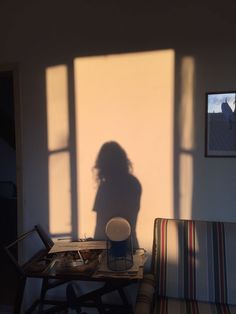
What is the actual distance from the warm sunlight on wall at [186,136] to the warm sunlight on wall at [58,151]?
874 mm

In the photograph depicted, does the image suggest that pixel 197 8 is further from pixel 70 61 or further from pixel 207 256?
pixel 207 256

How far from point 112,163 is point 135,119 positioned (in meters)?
0.37

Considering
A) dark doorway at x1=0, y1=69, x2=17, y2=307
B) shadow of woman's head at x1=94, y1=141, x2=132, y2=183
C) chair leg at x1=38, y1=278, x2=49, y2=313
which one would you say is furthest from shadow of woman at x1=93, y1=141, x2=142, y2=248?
dark doorway at x1=0, y1=69, x2=17, y2=307

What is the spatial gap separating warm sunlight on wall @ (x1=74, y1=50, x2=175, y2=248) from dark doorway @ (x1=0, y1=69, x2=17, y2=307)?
60.3 inches

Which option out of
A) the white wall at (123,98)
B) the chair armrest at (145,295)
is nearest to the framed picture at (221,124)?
the white wall at (123,98)

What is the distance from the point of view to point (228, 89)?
2016mm

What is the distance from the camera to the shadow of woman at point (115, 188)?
221 centimetres

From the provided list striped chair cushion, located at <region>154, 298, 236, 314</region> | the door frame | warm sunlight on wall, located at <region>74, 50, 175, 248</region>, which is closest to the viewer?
striped chair cushion, located at <region>154, 298, 236, 314</region>

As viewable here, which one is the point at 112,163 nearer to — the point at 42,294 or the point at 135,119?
the point at 135,119

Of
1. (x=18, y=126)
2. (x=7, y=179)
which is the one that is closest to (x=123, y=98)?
(x=18, y=126)

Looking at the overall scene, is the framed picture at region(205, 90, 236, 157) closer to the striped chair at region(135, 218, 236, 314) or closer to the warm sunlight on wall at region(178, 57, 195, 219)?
the warm sunlight on wall at region(178, 57, 195, 219)

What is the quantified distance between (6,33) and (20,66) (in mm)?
292

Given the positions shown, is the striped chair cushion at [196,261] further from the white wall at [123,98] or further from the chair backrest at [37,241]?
the chair backrest at [37,241]

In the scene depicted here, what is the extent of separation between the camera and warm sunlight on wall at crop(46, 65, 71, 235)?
229 cm
